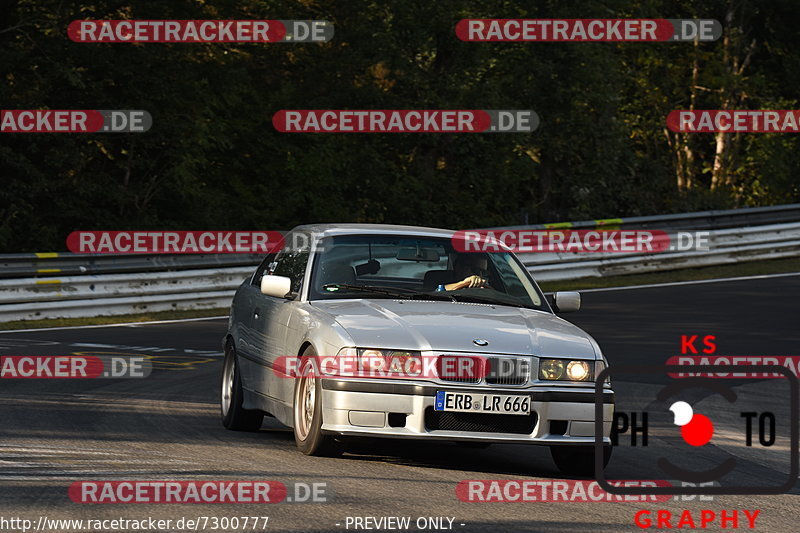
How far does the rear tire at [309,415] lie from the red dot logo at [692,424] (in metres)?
3.22

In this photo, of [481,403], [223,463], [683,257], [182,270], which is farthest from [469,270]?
[683,257]

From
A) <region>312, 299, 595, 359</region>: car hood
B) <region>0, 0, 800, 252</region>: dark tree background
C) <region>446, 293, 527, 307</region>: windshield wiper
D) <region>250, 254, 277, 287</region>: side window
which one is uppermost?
<region>0, 0, 800, 252</region>: dark tree background

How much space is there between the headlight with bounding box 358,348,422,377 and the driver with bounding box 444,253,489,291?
147 centimetres

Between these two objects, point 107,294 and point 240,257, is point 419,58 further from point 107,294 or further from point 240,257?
point 107,294

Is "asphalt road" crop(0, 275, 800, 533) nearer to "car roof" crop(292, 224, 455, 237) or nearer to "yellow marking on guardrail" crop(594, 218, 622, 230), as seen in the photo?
"car roof" crop(292, 224, 455, 237)

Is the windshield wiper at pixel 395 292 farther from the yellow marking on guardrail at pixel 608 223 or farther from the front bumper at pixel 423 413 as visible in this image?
the yellow marking on guardrail at pixel 608 223

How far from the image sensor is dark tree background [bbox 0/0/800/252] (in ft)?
98.5

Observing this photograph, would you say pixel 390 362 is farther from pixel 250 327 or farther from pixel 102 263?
pixel 102 263

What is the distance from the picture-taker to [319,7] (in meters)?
35.4

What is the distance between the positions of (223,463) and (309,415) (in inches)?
27.0

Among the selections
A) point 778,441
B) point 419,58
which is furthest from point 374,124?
point 778,441

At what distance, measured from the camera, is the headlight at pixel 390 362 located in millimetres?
8094

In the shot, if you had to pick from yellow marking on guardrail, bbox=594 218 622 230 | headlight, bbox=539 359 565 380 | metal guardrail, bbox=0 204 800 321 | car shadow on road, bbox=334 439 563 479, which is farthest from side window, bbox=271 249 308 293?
yellow marking on guardrail, bbox=594 218 622 230

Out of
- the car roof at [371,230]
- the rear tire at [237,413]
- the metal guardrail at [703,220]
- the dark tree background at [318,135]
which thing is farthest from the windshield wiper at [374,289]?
the dark tree background at [318,135]
